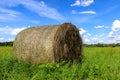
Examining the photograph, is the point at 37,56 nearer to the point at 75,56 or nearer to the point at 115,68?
the point at 75,56

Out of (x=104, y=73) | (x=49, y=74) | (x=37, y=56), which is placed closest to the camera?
(x=49, y=74)

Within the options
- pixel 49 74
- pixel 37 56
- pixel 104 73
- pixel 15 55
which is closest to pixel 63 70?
pixel 49 74

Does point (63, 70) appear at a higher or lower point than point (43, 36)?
lower

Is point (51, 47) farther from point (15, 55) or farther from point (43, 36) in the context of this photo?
point (15, 55)

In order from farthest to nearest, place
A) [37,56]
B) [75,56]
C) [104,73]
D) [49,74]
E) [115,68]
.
A: [75,56] → [37,56] → [115,68] → [104,73] → [49,74]

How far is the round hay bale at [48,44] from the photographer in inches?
400

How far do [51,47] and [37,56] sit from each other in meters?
0.80

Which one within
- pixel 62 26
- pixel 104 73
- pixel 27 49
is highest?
pixel 62 26

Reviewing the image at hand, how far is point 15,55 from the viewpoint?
11.9m

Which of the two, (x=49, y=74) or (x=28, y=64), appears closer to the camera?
(x=49, y=74)

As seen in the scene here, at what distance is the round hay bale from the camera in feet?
33.3

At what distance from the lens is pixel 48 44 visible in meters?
10.2

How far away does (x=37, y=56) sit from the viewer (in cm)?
1049

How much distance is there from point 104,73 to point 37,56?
2.90m
